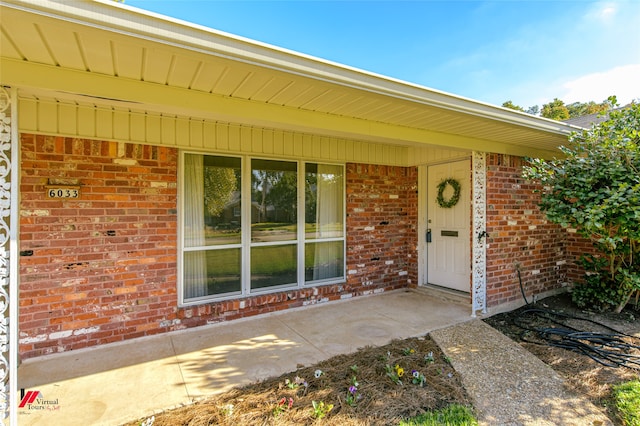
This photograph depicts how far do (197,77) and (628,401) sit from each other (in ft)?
13.9

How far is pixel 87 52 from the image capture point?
197cm

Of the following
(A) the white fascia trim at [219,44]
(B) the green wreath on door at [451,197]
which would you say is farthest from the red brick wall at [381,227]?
(A) the white fascia trim at [219,44]

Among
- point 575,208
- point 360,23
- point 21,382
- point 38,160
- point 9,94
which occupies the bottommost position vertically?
point 21,382

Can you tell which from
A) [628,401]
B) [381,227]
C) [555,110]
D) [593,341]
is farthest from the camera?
[555,110]

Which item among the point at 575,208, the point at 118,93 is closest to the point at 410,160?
the point at 575,208

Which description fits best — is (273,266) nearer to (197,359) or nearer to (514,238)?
(197,359)

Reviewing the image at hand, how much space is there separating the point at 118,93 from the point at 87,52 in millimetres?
386

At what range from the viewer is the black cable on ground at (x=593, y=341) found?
3.19 metres

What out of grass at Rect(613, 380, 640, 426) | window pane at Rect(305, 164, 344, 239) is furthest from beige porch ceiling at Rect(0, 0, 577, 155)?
grass at Rect(613, 380, 640, 426)

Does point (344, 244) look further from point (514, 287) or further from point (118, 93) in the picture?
point (118, 93)

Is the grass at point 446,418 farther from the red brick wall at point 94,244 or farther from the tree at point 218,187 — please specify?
the tree at point 218,187

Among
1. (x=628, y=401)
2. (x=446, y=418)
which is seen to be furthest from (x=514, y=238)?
(x=446, y=418)

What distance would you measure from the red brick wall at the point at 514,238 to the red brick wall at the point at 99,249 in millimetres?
3604

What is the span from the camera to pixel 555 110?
68.6ft
